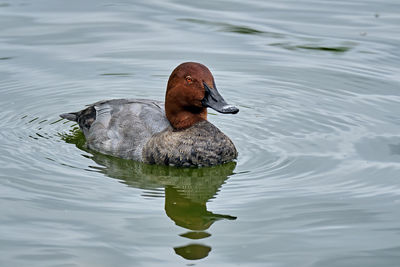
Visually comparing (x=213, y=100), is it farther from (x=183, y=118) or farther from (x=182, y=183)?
(x=182, y=183)

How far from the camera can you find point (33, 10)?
589 inches

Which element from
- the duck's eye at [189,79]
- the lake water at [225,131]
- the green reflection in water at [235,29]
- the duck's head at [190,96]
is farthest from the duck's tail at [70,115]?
the green reflection in water at [235,29]

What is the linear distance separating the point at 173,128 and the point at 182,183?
3.11 ft

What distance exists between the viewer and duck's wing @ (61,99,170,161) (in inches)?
360

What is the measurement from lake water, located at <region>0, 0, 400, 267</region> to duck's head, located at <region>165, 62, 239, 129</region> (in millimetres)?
700

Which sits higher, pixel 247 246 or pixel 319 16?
pixel 319 16

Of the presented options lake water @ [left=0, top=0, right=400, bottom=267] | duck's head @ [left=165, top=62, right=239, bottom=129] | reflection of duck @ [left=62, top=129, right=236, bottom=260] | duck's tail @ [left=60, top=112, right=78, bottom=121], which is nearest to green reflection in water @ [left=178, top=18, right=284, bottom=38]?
lake water @ [left=0, top=0, right=400, bottom=267]

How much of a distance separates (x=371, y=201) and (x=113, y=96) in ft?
15.6

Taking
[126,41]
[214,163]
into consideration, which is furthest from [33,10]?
[214,163]

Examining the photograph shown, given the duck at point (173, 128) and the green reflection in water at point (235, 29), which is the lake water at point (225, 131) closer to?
the green reflection in water at point (235, 29)

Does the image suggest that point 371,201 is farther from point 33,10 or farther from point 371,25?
point 33,10

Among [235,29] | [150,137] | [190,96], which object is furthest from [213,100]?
[235,29]

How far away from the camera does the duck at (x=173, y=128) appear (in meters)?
8.80

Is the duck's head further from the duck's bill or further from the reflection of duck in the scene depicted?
the reflection of duck
